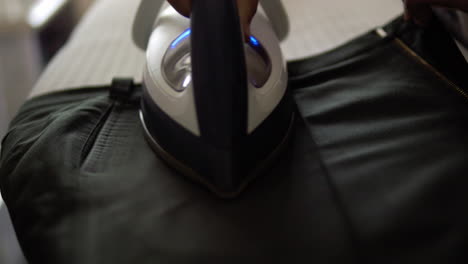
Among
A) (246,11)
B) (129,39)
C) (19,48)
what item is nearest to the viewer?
(246,11)

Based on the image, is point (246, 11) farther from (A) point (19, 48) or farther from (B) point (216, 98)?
(A) point (19, 48)

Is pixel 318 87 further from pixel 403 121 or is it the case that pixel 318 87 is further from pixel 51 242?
pixel 51 242

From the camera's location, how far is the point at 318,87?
0.85 meters

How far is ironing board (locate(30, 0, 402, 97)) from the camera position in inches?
38.5

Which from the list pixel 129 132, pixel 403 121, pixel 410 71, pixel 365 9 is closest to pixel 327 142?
pixel 403 121

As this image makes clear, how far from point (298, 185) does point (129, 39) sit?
1.98 feet

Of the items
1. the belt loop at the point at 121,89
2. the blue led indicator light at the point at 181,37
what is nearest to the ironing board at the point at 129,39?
the belt loop at the point at 121,89

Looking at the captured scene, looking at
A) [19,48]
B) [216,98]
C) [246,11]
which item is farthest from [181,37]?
[19,48]

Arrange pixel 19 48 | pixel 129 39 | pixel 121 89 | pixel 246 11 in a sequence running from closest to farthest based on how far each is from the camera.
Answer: pixel 246 11 < pixel 121 89 < pixel 129 39 < pixel 19 48

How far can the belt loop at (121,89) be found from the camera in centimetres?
87

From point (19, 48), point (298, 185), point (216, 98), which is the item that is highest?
point (216, 98)

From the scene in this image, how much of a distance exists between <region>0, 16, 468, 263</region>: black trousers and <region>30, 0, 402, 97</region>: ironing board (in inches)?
5.1

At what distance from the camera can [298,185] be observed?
673mm

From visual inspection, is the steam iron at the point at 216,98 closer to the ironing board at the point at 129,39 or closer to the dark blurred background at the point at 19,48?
the ironing board at the point at 129,39
